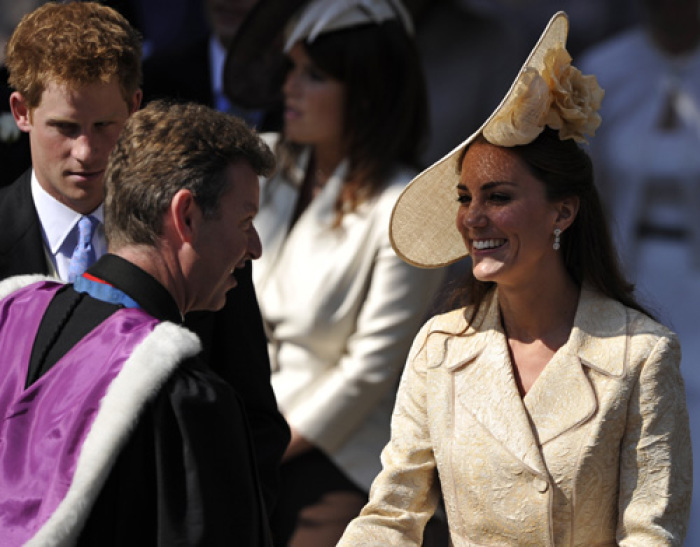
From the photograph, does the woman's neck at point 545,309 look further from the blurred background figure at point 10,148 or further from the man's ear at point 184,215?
the blurred background figure at point 10,148

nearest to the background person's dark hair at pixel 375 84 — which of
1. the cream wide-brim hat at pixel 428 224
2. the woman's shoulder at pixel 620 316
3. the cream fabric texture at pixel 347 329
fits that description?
the cream fabric texture at pixel 347 329

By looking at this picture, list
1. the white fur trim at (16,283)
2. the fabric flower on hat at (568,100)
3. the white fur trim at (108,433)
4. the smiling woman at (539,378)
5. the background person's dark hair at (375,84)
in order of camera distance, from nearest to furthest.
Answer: the white fur trim at (108,433) < the white fur trim at (16,283) < the smiling woman at (539,378) < the fabric flower on hat at (568,100) < the background person's dark hair at (375,84)

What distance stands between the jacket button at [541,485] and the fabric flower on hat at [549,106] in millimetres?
714

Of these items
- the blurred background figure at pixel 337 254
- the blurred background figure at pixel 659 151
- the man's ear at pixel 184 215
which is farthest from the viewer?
the blurred background figure at pixel 659 151

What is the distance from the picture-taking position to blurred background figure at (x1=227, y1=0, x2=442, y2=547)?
12.6ft

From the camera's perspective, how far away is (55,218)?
2.96m

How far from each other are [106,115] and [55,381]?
869 mm

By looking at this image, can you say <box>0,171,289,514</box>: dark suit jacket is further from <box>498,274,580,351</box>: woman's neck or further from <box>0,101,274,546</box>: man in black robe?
<box>498,274,580,351</box>: woman's neck

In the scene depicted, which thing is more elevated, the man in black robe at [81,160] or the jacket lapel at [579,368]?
the man in black robe at [81,160]

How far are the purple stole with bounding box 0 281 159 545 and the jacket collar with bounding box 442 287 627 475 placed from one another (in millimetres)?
859

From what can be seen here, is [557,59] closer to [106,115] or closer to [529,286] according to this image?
[529,286]

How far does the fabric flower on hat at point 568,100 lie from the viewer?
2.75m

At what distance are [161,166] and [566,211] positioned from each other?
3.23 ft

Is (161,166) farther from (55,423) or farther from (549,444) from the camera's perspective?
(549,444)
